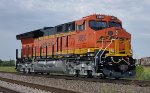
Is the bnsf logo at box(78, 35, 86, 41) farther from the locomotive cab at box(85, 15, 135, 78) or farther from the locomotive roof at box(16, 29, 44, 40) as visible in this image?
the locomotive roof at box(16, 29, 44, 40)

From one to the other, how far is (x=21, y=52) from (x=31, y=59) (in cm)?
348

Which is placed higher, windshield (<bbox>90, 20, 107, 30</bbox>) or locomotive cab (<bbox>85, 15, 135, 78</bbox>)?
windshield (<bbox>90, 20, 107, 30</bbox>)

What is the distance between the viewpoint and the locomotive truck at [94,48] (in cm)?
1903

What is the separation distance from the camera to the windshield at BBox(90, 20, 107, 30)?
20109 mm

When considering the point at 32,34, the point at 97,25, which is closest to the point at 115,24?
the point at 97,25

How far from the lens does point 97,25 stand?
20.3m

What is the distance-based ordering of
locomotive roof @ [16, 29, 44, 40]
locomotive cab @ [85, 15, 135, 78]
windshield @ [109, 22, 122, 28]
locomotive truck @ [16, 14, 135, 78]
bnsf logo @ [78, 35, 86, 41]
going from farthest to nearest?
1. locomotive roof @ [16, 29, 44, 40]
2. windshield @ [109, 22, 122, 28]
3. bnsf logo @ [78, 35, 86, 41]
4. locomotive truck @ [16, 14, 135, 78]
5. locomotive cab @ [85, 15, 135, 78]

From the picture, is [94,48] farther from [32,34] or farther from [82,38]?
[32,34]

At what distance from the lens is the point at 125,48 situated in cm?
1952

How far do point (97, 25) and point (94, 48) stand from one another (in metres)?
1.63

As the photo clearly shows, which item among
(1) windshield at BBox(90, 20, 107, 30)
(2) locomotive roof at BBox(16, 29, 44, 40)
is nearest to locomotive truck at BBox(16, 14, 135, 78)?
(1) windshield at BBox(90, 20, 107, 30)

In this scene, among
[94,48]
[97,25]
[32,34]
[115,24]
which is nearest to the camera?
[94,48]

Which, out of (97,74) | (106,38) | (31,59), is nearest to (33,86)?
(97,74)

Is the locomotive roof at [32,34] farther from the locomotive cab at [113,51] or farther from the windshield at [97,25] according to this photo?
the locomotive cab at [113,51]
